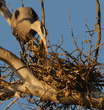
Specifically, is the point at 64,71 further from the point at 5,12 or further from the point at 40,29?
the point at 5,12

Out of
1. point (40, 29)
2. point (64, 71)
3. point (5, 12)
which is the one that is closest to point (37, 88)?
point (64, 71)

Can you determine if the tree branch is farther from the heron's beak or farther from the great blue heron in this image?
the great blue heron

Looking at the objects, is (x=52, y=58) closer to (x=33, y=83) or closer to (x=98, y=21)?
(x=33, y=83)

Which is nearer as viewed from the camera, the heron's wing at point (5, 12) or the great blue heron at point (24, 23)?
the great blue heron at point (24, 23)

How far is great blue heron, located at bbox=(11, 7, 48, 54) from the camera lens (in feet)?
11.1

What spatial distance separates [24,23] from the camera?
3439 mm

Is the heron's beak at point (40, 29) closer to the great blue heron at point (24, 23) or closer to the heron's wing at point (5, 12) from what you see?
the great blue heron at point (24, 23)

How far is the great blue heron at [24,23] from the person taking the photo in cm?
338

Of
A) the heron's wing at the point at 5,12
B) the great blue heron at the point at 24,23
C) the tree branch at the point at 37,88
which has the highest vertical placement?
the heron's wing at the point at 5,12

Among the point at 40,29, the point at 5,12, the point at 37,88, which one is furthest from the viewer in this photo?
the point at 5,12

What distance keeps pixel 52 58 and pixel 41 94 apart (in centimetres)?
53

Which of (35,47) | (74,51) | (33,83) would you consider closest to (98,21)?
(74,51)

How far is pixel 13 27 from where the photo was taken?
355 cm

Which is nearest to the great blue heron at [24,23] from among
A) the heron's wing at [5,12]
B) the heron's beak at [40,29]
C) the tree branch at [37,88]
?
the heron's beak at [40,29]
